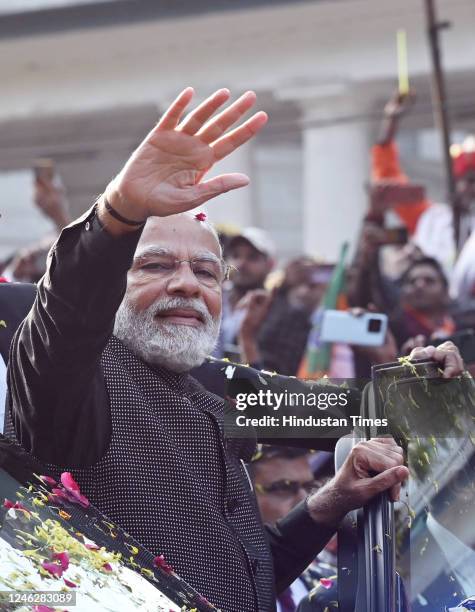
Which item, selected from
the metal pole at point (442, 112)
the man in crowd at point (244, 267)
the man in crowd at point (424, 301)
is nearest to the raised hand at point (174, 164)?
the man in crowd at point (424, 301)

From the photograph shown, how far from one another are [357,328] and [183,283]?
1.89m

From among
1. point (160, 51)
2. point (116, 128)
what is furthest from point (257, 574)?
point (116, 128)

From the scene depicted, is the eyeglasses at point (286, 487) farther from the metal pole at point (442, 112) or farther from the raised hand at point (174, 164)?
the metal pole at point (442, 112)

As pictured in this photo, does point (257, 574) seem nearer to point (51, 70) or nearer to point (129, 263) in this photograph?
point (129, 263)

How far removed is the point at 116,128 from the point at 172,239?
553 inches

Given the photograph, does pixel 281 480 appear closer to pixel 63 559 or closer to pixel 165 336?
pixel 165 336

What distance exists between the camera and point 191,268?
335cm

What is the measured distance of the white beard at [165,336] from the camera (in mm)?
3193

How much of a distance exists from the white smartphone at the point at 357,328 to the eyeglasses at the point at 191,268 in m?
1.66

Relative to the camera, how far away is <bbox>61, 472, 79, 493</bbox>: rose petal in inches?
103

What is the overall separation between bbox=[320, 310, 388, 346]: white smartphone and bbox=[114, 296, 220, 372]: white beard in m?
1.77

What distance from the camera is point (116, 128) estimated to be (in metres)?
17.2

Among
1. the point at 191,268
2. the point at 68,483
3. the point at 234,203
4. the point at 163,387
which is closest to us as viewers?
the point at 68,483

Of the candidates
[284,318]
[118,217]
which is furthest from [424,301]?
[118,217]
